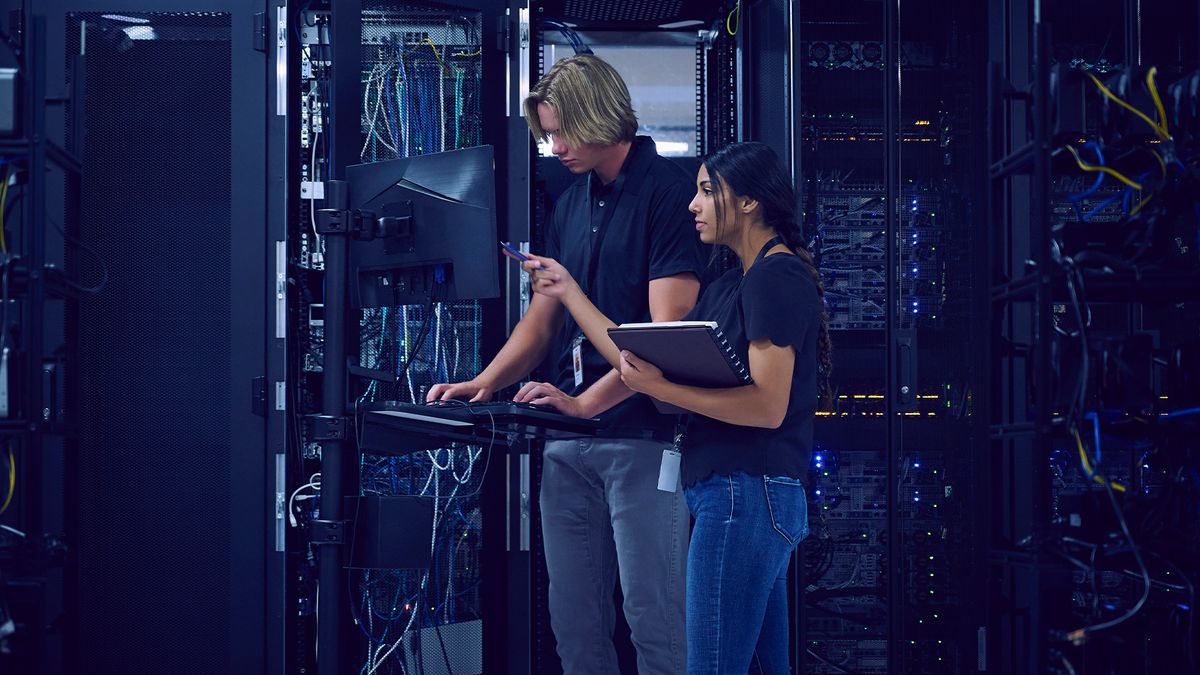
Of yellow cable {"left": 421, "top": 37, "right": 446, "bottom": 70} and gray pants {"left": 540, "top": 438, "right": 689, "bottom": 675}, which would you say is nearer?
gray pants {"left": 540, "top": 438, "right": 689, "bottom": 675}

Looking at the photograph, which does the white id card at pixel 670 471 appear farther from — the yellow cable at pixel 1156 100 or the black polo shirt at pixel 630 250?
the yellow cable at pixel 1156 100

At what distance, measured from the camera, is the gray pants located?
2551 millimetres

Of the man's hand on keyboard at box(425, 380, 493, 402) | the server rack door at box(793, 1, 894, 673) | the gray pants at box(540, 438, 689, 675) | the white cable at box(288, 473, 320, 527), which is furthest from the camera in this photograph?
the server rack door at box(793, 1, 894, 673)

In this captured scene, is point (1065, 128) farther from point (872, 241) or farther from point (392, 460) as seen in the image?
point (392, 460)

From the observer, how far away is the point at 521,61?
11.0ft

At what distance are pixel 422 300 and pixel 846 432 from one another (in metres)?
1.73

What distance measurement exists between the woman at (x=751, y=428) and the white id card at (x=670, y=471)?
0.33ft

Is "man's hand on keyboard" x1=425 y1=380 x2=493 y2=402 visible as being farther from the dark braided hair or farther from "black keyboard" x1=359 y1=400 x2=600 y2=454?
the dark braided hair

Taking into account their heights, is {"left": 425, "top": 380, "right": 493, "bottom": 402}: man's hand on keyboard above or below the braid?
below

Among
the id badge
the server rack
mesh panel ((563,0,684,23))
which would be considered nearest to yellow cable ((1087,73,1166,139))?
the server rack

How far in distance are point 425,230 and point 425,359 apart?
43.9 inches

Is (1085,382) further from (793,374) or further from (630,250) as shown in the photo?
(630,250)

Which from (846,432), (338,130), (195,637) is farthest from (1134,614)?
(195,637)

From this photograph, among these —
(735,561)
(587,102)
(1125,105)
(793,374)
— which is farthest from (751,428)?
(1125,105)
